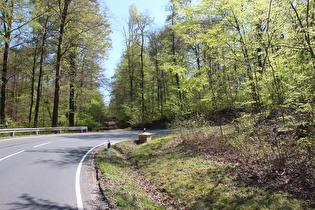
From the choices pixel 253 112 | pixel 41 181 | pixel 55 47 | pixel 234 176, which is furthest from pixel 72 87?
pixel 234 176

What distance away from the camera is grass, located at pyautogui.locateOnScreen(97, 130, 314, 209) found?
15.1 feet

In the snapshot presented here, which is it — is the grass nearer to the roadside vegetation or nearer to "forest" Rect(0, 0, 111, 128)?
the roadside vegetation

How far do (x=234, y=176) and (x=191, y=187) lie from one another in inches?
57.5

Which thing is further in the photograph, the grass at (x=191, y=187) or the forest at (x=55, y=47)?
the forest at (x=55, y=47)

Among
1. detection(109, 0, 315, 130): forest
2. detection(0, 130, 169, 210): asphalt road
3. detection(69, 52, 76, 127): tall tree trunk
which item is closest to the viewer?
detection(0, 130, 169, 210): asphalt road

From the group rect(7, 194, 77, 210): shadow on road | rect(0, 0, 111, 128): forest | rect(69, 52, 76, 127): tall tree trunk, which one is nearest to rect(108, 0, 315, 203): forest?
rect(7, 194, 77, 210): shadow on road

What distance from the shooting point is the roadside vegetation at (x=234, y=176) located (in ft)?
15.1

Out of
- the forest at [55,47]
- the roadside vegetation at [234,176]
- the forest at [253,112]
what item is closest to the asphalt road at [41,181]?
the roadside vegetation at [234,176]

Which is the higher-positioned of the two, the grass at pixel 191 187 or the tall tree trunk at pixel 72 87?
the tall tree trunk at pixel 72 87

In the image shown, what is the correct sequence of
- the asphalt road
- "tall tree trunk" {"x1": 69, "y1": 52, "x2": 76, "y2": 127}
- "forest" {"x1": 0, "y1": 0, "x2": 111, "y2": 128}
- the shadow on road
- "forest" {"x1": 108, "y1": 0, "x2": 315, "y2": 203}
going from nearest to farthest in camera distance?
the shadow on road → the asphalt road → "forest" {"x1": 108, "y1": 0, "x2": 315, "y2": 203} → "forest" {"x1": 0, "y1": 0, "x2": 111, "y2": 128} → "tall tree trunk" {"x1": 69, "y1": 52, "x2": 76, "y2": 127}

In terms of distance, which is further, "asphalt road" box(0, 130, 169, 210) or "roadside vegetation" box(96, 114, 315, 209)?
"roadside vegetation" box(96, 114, 315, 209)

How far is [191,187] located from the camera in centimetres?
620

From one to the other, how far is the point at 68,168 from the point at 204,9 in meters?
10.1

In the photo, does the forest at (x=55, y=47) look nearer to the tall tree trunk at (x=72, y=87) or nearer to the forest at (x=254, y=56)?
the tall tree trunk at (x=72, y=87)
